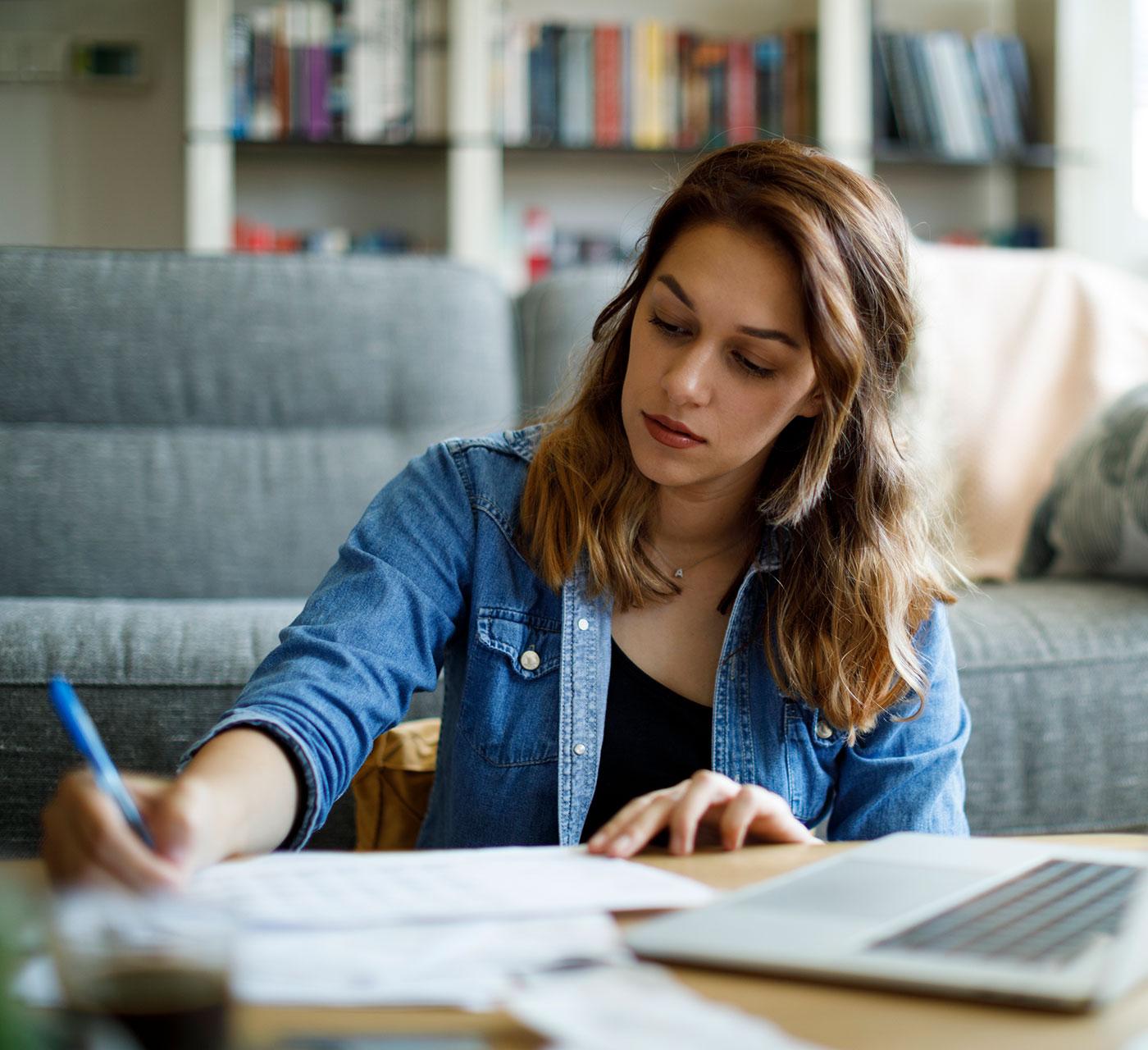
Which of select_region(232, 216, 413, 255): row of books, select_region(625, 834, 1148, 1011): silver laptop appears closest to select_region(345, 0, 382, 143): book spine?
select_region(232, 216, 413, 255): row of books

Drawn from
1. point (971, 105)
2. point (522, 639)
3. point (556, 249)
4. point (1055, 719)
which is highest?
point (971, 105)

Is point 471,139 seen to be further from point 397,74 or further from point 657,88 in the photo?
point 657,88

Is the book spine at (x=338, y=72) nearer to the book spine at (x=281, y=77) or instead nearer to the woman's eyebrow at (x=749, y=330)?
the book spine at (x=281, y=77)

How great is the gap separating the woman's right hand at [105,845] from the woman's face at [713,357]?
1.76 ft

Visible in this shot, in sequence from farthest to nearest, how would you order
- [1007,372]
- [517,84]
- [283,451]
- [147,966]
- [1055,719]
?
[517,84] → [1007,372] → [283,451] → [1055,719] → [147,966]

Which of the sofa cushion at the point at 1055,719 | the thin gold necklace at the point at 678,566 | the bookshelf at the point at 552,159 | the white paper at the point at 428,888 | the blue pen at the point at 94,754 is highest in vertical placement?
the bookshelf at the point at 552,159

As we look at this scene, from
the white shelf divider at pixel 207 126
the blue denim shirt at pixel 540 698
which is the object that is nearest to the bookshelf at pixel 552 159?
the white shelf divider at pixel 207 126

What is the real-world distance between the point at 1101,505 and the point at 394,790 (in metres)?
1.08

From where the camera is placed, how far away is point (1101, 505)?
1727 mm

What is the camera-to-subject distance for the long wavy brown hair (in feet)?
3.37

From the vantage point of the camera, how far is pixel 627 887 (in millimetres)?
580

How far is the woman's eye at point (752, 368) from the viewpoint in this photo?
103 centimetres

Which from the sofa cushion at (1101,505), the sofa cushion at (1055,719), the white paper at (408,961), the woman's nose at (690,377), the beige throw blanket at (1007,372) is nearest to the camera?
the white paper at (408,961)

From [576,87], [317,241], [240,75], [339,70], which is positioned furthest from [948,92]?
[240,75]
